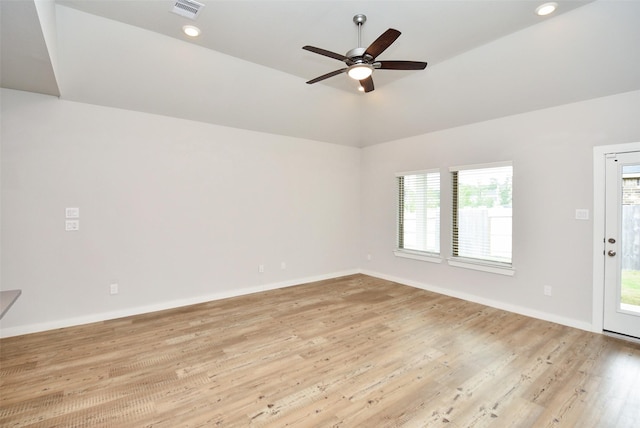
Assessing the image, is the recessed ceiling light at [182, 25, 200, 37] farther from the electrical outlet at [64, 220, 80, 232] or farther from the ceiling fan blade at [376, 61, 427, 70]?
the electrical outlet at [64, 220, 80, 232]

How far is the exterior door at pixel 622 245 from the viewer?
10.8ft

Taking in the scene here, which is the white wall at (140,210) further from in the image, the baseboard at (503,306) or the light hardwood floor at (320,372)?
the baseboard at (503,306)

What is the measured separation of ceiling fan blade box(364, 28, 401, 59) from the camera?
2268 mm

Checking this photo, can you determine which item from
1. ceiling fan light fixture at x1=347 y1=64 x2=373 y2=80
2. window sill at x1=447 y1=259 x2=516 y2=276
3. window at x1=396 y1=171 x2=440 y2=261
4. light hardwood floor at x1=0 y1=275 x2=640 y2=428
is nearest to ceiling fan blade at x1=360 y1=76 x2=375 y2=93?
ceiling fan light fixture at x1=347 y1=64 x2=373 y2=80

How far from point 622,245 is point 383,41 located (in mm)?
3592

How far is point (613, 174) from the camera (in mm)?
3387

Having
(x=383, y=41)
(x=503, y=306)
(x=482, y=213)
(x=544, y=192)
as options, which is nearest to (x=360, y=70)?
(x=383, y=41)

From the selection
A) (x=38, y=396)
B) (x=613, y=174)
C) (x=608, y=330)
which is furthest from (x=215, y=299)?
(x=613, y=174)

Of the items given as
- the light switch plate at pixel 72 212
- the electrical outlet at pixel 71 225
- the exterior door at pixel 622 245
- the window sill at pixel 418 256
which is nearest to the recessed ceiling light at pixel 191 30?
the light switch plate at pixel 72 212

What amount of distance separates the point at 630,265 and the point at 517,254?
1.11 metres

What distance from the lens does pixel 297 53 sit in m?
3.71

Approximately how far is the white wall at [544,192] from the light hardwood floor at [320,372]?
1.31 feet

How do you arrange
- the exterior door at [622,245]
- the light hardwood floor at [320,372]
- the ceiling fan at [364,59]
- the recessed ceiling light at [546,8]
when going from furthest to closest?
1. the exterior door at [622,245]
2. the recessed ceiling light at [546,8]
3. the ceiling fan at [364,59]
4. the light hardwood floor at [320,372]

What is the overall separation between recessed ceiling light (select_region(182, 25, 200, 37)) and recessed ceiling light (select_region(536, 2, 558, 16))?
3.46 m
